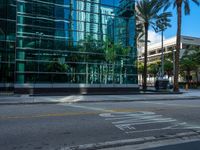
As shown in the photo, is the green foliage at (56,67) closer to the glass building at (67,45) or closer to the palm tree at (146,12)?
the glass building at (67,45)

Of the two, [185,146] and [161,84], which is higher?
[161,84]

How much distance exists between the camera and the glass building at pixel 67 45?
1166 inches

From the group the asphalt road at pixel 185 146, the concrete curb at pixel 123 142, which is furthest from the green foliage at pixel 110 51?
the asphalt road at pixel 185 146

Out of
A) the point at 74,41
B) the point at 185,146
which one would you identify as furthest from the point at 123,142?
the point at 74,41

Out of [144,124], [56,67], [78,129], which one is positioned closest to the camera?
[78,129]

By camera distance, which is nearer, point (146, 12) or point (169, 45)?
point (146, 12)

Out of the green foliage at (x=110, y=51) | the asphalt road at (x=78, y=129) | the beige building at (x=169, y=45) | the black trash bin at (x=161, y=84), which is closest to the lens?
the asphalt road at (x=78, y=129)

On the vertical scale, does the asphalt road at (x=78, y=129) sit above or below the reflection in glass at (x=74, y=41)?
below

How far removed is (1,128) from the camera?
886 centimetres

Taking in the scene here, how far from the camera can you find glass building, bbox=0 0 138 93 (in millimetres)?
29609

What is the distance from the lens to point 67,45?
31.6m

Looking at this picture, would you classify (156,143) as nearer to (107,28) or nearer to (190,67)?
(107,28)

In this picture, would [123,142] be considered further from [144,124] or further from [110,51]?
[110,51]

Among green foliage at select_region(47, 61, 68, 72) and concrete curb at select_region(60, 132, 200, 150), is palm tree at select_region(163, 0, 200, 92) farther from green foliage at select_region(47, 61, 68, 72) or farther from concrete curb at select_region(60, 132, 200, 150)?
concrete curb at select_region(60, 132, 200, 150)
